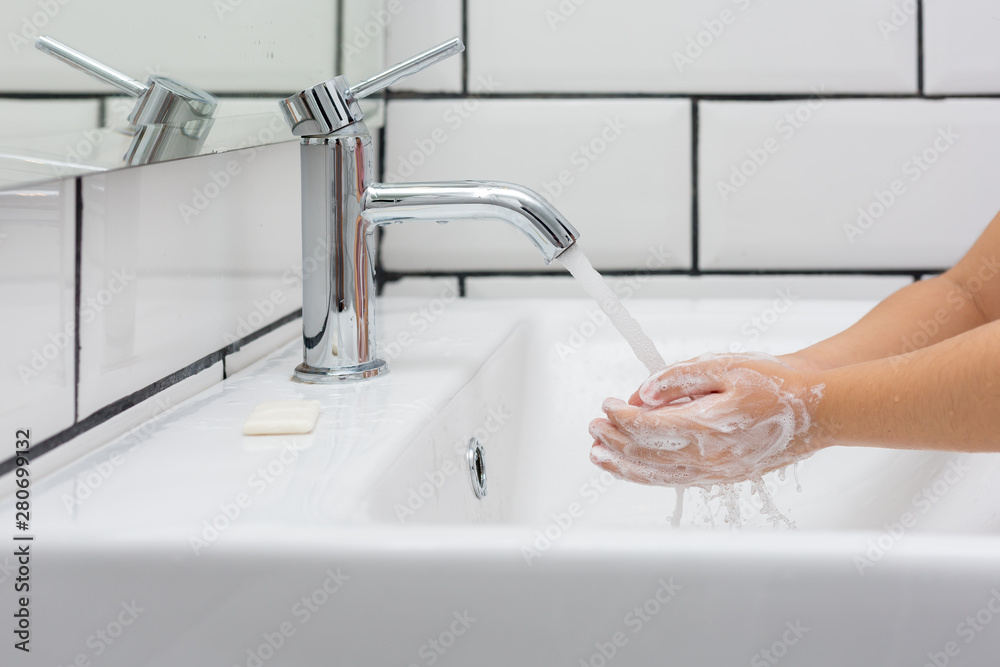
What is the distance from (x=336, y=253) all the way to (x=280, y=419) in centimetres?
13

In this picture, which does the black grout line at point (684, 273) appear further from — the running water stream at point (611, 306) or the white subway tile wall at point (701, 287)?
the running water stream at point (611, 306)

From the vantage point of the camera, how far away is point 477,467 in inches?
21.5

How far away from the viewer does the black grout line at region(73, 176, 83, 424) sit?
39 cm

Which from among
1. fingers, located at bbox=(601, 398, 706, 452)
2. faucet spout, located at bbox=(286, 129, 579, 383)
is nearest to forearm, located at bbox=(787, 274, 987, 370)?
fingers, located at bbox=(601, 398, 706, 452)

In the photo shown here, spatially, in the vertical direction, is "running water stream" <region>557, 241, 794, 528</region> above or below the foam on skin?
above

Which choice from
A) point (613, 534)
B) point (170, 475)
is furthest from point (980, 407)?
point (170, 475)

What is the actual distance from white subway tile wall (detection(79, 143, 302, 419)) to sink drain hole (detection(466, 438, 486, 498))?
0.17 meters

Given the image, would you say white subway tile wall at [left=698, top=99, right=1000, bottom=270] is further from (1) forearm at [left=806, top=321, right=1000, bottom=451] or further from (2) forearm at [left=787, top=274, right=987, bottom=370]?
(1) forearm at [left=806, top=321, right=1000, bottom=451]

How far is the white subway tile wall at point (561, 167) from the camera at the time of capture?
32.9 inches

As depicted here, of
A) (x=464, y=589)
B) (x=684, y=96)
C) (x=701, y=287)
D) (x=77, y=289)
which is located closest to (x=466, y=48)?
(x=684, y=96)

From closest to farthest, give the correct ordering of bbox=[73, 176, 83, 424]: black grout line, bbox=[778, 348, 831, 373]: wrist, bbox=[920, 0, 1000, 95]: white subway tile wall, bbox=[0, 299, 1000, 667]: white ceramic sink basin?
bbox=[0, 299, 1000, 667]: white ceramic sink basin, bbox=[73, 176, 83, 424]: black grout line, bbox=[778, 348, 831, 373]: wrist, bbox=[920, 0, 1000, 95]: white subway tile wall

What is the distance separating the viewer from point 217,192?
1.78 feet

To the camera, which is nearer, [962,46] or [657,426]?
[657,426]

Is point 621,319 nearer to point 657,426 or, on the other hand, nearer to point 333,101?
point 657,426
